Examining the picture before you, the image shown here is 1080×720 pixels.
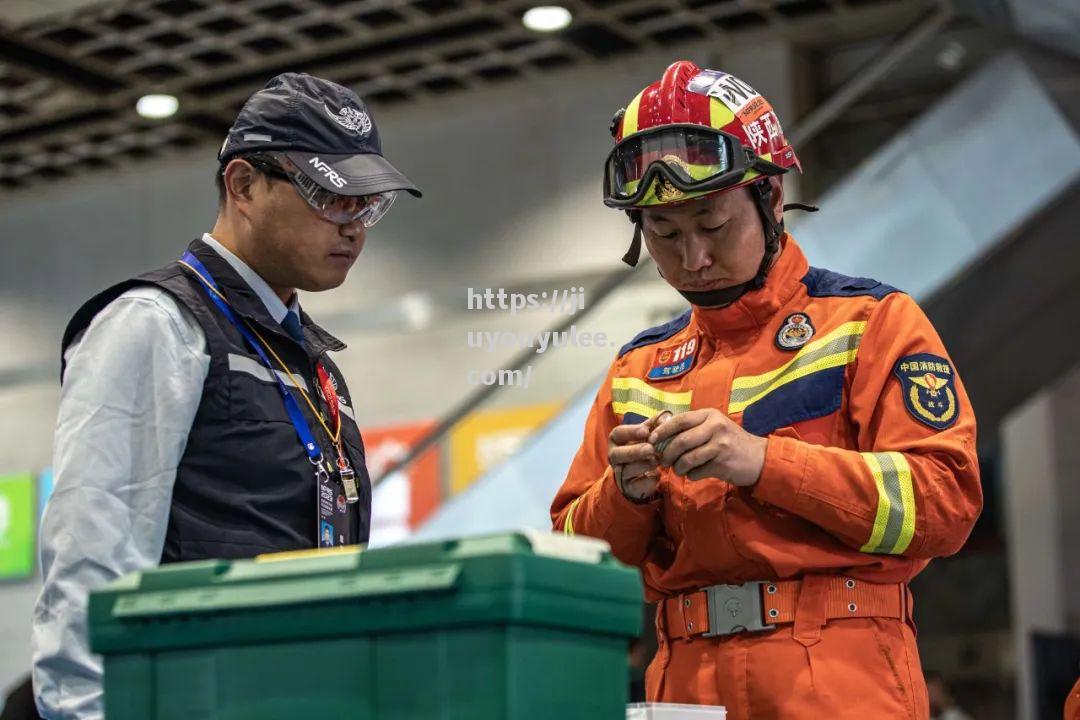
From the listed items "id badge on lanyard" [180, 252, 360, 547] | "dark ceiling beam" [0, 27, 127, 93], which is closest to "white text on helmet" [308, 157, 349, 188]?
"id badge on lanyard" [180, 252, 360, 547]

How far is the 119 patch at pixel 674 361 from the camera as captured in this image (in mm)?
2631

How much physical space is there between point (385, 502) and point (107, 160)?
4.20 meters

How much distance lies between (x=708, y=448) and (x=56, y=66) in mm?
6883

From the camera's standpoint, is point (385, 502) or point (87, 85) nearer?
point (385, 502)

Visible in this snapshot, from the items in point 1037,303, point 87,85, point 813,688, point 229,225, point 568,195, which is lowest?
point 813,688

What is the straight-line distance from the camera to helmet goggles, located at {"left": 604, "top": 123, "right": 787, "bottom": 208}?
96.9 inches

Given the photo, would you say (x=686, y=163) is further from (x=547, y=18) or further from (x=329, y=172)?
(x=547, y=18)

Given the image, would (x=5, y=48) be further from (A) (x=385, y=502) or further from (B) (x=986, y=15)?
(B) (x=986, y=15)

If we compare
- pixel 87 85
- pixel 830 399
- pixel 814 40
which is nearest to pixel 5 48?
pixel 87 85

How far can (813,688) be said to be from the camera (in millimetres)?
2258

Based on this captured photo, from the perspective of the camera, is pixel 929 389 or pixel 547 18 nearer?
pixel 929 389

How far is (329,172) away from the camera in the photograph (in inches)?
95.4

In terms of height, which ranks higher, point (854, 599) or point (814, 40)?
point (814, 40)

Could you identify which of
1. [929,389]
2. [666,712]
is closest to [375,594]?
[666,712]
